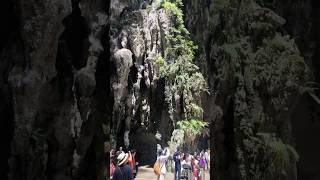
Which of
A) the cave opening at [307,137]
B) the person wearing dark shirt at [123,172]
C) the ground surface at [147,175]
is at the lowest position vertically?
the ground surface at [147,175]

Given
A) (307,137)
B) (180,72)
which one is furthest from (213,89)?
(180,72)

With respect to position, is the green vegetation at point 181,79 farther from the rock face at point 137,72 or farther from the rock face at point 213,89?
the rock face at point 213,89

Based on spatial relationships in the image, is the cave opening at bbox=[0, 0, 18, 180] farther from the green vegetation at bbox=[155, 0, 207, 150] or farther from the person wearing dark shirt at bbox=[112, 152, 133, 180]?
the green vegetation at bbox=[155, 0, 207, 150]

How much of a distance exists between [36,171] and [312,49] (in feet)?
17.2

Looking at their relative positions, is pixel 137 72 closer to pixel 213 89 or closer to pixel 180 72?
pixel 180 72

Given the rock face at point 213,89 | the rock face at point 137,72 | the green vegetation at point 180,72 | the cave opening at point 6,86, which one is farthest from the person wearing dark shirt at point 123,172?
the green vegetation at point 180,72

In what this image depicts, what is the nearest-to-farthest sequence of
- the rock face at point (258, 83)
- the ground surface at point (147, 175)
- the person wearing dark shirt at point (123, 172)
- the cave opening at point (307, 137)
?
1. the rock face at point (258, 83)
2. the person wearing dark shirt at point (123, 172)
3. the cave opening at point (307, 137)
4. the ground surface at point (147, 175)

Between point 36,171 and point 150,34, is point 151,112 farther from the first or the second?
point 36,171

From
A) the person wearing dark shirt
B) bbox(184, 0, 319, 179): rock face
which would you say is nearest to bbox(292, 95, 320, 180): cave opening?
bbox(184, 0, 319, 179): rock face

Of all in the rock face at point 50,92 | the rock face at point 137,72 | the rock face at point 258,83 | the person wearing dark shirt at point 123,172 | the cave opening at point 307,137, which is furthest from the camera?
the rock face at point 137,72

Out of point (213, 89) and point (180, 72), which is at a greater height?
point (180, 72)

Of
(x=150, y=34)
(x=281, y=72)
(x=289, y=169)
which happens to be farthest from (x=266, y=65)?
(x=150, y=34)

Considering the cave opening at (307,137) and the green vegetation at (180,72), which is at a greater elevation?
the green vegetation at (180,72)

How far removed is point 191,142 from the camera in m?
25.2
